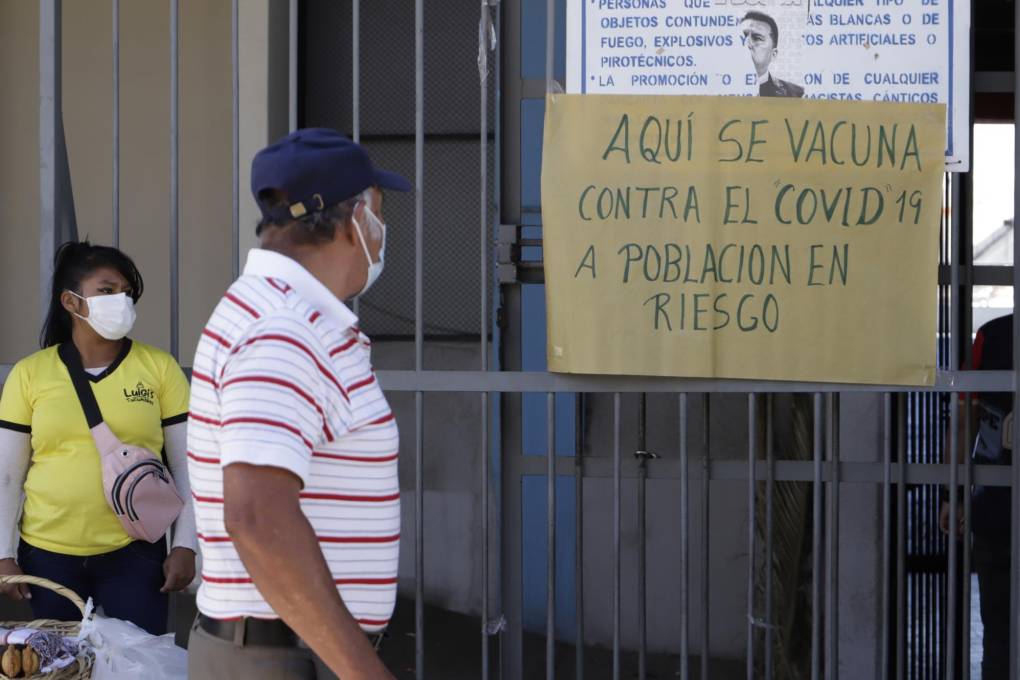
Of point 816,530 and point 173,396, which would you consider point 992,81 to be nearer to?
point 816,530

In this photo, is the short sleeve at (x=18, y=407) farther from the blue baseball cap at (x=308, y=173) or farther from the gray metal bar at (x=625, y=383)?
the blue baseball cap at (x=308, y=173)

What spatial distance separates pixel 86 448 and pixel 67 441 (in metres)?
0.06

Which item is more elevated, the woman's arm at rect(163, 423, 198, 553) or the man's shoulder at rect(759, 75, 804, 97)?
the man's shoulder at rect(759, 75, 804, 97)

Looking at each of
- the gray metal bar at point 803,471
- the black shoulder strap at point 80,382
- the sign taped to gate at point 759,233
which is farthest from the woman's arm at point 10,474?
the sign taped to gate at point 759,233

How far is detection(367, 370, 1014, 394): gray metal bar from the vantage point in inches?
132

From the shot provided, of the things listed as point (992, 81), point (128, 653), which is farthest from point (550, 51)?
point (128, 653)

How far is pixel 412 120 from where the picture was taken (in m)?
5.92

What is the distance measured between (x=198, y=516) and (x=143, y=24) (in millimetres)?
4590

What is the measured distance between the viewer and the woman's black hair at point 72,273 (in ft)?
11.0

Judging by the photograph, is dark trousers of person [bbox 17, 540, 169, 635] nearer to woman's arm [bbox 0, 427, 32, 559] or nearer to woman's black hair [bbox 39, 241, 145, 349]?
woman's arm [bbox 0, 427, 32, 559]

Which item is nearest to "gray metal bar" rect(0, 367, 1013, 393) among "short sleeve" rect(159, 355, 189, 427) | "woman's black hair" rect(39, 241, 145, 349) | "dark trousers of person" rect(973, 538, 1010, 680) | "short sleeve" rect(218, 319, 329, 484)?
"short sleeve" rect(159, 355, 189, 427)

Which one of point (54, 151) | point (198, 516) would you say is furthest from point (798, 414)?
point (198, 516)

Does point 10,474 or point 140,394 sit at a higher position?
point 140,394

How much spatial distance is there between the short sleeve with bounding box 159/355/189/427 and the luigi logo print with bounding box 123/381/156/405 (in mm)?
36
